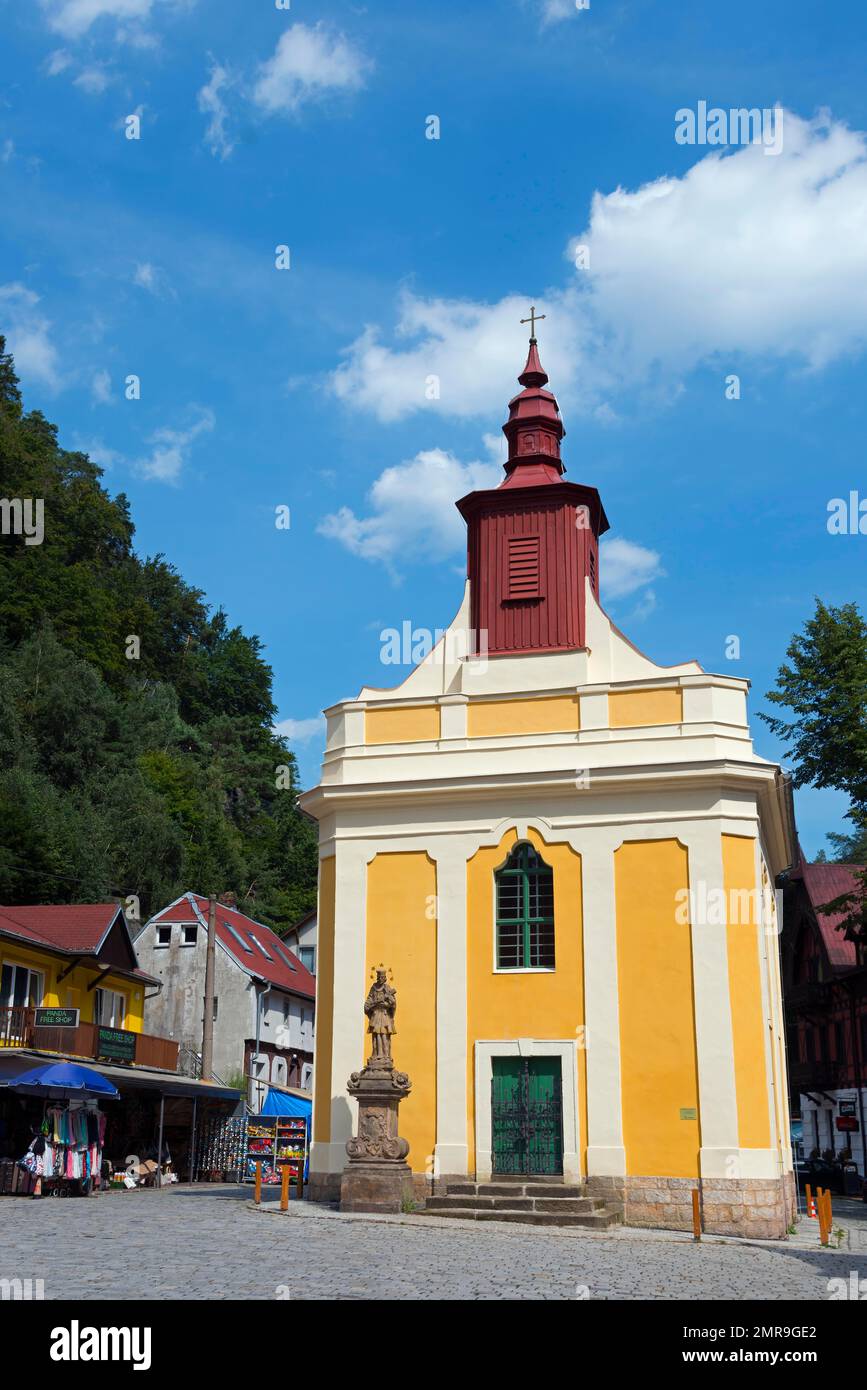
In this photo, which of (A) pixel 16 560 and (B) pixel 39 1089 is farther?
(A) pixel 16 560

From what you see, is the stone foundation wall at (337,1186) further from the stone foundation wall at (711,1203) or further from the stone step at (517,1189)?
the stone foundation wall at (711,1203)

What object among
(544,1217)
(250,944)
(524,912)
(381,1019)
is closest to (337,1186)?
(381,1019)

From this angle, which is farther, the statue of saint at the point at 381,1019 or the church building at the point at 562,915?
the statue of saint at the point at 381,1019

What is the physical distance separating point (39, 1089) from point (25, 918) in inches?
404

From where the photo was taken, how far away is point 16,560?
63219mm

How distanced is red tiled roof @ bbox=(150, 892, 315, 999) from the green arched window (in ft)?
73.1

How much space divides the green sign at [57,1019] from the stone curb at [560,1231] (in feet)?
33.1

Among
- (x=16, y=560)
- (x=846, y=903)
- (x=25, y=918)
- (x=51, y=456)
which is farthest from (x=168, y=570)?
(x=846, y=903)

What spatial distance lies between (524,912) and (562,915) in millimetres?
698

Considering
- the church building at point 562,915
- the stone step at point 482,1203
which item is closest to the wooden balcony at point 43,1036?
the church building at point 562,915

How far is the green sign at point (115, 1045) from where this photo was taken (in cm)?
3109

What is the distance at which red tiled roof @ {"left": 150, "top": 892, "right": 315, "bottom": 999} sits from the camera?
4472 centimetres

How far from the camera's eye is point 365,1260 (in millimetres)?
13758
